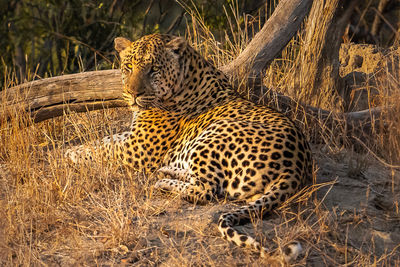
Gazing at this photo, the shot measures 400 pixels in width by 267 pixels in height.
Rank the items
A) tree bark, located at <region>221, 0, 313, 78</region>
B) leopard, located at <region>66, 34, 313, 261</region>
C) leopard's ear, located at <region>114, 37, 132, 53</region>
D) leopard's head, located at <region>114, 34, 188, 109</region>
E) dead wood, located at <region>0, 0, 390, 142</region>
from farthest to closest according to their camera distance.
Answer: tree bark, located at <region>221, 0, 313, 78</region>
dead wood, located at <region>0, 0, 390, 142</region>
leopard's ear, located at <region>114, 37, 132, 53</region>
leopard's head, located at <region>114, 34, 188, 109</region>
leopard, located at <region>66, 34, 313, 261</region>

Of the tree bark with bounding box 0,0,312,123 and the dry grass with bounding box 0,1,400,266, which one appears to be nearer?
the dry grass with bounding box 0,1,400,266

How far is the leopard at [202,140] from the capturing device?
489 cm

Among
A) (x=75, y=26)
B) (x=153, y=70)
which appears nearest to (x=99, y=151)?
(x=153, y=70)

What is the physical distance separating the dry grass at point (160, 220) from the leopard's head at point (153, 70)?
2.22ft

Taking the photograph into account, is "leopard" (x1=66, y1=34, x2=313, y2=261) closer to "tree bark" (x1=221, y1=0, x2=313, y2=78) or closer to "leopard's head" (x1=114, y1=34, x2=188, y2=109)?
"leopard's head" (x1=114, y1=34, x2=188, y2=109)

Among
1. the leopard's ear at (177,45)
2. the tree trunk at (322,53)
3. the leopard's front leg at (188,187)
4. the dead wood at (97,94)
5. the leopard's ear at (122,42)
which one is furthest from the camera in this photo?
the tree trunk at (322,53)

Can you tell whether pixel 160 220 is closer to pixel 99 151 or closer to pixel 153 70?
pixel 99 151

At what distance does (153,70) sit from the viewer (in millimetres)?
5719

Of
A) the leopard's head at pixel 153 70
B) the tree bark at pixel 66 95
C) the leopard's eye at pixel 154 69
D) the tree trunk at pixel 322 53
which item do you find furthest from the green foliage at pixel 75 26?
the leopard's eye at pixel 154 69

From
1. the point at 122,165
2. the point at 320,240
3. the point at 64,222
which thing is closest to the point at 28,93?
the point at 122,165

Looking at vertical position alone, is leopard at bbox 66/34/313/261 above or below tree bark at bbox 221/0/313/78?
below

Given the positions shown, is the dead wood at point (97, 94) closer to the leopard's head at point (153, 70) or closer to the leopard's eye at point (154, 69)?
the leopard's head at point (153, 70)

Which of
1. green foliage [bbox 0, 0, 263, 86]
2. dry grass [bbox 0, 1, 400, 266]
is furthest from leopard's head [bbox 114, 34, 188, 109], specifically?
green foliage [bbox 0, 0, 263, 86]

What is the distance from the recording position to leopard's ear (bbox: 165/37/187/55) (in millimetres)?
5770
